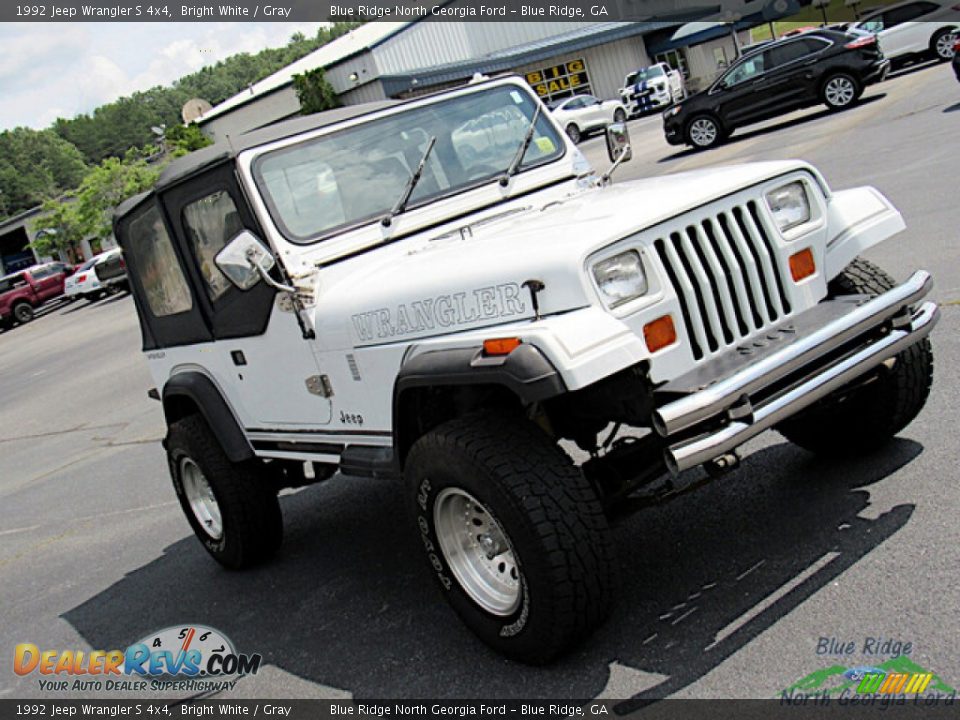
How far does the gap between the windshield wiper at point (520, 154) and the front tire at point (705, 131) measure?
16782mm

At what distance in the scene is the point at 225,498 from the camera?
18.3 ft

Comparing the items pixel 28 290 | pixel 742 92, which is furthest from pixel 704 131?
pixel 28 290

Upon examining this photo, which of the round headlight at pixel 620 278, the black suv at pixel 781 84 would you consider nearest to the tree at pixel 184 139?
the black suv at pixel 781 84

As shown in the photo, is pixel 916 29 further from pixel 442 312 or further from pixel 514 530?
pixel 514 530

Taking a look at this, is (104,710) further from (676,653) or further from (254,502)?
(676,653)

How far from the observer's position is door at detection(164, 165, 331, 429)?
15.8ft

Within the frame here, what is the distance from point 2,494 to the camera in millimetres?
10086

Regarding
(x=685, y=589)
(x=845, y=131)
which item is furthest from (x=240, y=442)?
(x=845, y=131)

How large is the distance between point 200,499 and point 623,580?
2812 mm

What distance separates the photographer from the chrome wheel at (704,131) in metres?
21.4

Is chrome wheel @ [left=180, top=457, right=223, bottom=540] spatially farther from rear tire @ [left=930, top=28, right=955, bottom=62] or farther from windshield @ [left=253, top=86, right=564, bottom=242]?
rear tire @ [left=930, top=28, right=955, bottom=62]

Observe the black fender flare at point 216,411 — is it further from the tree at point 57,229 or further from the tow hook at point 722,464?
the tree at point 57,229

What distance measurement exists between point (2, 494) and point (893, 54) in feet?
74.5

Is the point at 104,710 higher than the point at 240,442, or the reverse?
the point at 240,442
